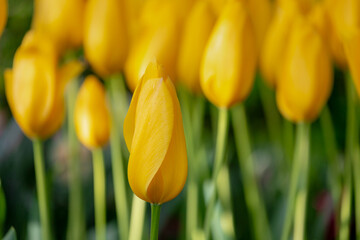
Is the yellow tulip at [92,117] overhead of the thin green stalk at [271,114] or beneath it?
overhead

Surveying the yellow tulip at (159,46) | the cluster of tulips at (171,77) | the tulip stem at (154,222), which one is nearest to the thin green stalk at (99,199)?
the cluster of tulips at (171,77)

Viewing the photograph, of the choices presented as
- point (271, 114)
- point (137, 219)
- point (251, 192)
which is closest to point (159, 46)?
point (137, 219)

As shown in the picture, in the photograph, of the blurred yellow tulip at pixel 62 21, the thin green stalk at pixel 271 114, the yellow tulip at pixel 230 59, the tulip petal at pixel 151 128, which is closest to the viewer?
the tulip petal at pixel 151 128

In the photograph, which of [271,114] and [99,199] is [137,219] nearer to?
[99,199]

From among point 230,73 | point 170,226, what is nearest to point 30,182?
point 170,226

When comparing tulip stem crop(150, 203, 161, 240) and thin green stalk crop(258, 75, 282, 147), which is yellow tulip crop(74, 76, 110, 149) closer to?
tulip stem crop(150, 203, 161, 240)

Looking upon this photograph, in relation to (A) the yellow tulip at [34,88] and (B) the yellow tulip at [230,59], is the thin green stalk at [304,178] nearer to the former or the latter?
(B) the yellow tulip at [230,59]
